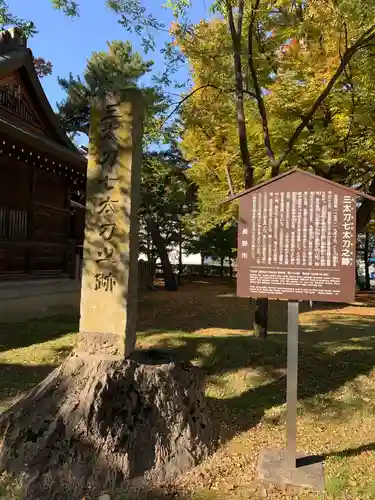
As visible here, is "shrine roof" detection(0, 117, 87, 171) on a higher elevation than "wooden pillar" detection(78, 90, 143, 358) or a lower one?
higher

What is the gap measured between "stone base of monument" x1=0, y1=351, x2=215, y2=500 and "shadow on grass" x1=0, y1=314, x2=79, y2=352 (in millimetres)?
3639

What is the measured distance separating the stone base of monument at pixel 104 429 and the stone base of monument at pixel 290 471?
569mm

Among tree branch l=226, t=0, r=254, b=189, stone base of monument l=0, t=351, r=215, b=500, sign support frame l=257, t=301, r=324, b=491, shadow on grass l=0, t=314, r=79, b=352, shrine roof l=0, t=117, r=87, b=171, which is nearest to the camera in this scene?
stone base of monument l=0, t=351, r=215, b=500

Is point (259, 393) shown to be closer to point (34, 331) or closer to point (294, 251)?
point (294, 251)

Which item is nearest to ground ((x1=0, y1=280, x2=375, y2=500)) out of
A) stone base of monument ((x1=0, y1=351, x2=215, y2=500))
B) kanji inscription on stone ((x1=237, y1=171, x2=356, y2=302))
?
stone base of monument ((x1=0, y1=351, x2=215, y2=500))

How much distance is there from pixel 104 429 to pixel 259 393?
2.41 meters

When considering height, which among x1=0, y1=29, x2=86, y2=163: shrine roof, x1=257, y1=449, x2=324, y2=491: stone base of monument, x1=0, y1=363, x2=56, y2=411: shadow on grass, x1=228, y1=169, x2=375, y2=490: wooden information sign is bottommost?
x1=257, y1=449, x2=324, y2=491: stone base of monument

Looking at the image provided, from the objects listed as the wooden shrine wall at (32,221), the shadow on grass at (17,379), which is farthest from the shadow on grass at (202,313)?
the wooden shrine wall at (32,221)

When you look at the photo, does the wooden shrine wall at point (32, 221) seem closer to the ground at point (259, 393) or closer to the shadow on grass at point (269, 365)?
the ground at point (259, 393)

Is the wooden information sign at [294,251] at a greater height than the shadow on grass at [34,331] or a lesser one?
greater

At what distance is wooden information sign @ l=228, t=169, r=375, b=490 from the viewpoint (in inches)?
148

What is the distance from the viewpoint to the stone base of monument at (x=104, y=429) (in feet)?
12.1

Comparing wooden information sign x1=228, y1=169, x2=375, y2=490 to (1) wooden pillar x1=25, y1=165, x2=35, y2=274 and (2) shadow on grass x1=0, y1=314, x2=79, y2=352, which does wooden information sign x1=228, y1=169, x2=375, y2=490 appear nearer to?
(2) shadow on grass x1=0, y1=314, x2=79, y2=352

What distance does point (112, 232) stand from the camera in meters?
4.69
